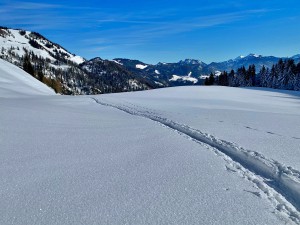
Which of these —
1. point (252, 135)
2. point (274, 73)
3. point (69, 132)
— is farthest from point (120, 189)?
point (274, 73)

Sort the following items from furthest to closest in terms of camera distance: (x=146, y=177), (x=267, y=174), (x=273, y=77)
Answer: (x=273, y=77)
(x=267, y=174)
(x=146, y=177)

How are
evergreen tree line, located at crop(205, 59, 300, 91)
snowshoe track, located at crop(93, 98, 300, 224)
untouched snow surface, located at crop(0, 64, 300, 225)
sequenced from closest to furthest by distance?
untouched snow surface, located at crop(0, 64, 300, 225) < snowshoe track, located at crop(93, 98, 300, 224) < evergreen tree line, located at crop(205, 59, 300, 91)

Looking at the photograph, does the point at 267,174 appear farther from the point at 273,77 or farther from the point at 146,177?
the point at 273,77

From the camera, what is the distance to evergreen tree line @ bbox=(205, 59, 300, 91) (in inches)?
3509

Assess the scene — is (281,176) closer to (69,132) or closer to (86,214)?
(86,214)

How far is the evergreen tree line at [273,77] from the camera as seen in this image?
8912 cm

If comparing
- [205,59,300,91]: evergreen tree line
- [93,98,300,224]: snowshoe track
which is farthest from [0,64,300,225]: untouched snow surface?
[205,59,300,91]: evergreen tree line

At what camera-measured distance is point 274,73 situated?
3839 inches

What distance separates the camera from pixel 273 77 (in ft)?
319

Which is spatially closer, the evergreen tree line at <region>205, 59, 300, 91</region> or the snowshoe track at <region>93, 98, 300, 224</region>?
the snowshoe track at <region>93, 98, 300, 224</region>

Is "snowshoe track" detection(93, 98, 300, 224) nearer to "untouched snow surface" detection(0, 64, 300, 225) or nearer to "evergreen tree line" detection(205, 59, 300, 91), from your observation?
"untouched snow surface" detection(0, 64, 300, 225)

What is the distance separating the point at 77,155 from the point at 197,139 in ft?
15.9

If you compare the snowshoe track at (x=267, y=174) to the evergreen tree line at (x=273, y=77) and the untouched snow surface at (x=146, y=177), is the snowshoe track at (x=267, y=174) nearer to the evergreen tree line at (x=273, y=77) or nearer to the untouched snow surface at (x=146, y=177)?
the untouched snow surface at (x=146, y=177)

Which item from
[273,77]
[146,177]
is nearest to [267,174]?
[146,177]
